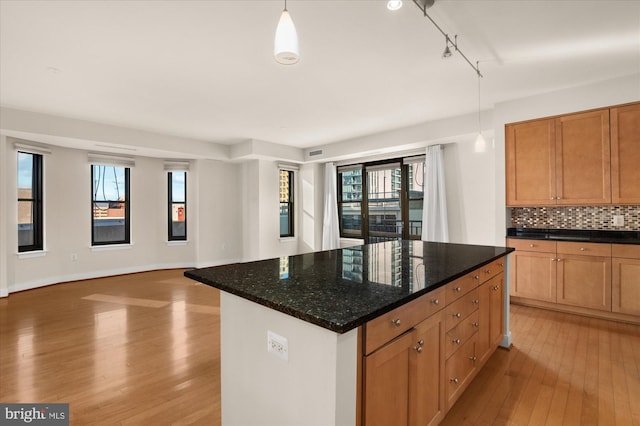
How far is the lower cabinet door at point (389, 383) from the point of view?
3.89 feet

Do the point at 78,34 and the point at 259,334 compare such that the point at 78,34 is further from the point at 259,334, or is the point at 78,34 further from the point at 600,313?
the point at 600,313

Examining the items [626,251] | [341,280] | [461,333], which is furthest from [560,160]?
[341,280]

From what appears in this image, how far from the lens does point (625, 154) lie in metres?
3.37

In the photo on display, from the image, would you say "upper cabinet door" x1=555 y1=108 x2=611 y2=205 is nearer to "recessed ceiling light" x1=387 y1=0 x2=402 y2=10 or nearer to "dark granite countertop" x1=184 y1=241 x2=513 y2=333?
"dark granite countertop" x1=184 y1=241 x2=513 y2=333

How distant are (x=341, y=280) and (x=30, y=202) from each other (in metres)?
6.04

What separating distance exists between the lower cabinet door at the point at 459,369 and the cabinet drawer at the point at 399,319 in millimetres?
427

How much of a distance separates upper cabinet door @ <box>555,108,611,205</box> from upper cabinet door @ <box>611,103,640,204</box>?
5cm

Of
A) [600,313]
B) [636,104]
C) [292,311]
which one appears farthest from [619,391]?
[636,104]

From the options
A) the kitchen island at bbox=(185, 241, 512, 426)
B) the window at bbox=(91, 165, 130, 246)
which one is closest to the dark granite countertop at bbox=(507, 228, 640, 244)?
the kitchen island at bbox=(185, 241, 512, 426)

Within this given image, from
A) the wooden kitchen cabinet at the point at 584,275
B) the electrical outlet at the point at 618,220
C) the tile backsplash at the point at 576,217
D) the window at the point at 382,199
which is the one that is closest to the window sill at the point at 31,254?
the window at the point at 382,199

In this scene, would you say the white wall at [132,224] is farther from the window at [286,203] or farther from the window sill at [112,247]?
the window at [286,203]

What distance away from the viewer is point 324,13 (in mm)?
2279

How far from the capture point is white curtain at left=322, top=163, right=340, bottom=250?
279 inches

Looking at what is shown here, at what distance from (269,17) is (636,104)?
153 inches
